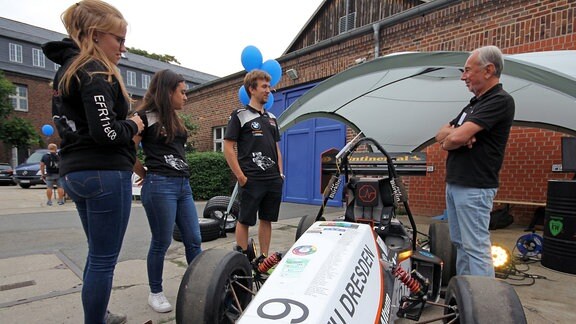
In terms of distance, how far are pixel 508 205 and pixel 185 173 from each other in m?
5.55

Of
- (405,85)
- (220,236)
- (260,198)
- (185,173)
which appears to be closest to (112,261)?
(185,173)

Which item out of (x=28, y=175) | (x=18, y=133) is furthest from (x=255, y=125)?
(x=18, y=133)

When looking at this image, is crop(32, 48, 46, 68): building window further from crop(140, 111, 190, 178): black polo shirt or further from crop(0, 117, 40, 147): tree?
crop(140, 111, 190, 178): black polo shirt

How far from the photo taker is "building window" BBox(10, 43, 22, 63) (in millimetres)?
28453

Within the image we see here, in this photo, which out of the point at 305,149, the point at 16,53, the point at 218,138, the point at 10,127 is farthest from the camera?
the point at 16,53

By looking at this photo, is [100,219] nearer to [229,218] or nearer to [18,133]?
[229,218]

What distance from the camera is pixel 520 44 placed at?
5.43m

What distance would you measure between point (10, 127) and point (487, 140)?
29.1 m

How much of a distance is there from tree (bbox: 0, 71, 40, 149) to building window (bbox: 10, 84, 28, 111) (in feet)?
9.91

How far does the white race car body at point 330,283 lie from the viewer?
127 cm

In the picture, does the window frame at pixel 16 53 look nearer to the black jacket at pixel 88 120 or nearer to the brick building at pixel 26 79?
the brick building at pixel 26 79

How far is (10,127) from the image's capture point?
2322cm

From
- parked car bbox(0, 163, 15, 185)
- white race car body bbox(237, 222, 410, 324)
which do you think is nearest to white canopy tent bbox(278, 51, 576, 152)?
white race car body bbox(237, 222, 410, 324)

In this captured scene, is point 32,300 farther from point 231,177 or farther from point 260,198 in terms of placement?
point 231,177
